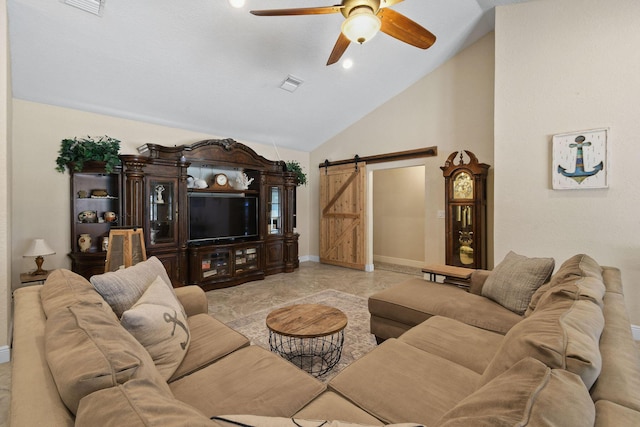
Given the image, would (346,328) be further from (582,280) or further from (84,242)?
(84,242)

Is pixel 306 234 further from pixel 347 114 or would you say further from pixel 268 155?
pixel 347 114

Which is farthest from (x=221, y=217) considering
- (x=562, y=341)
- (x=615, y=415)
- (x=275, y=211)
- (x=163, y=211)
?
(x=615, y=415)

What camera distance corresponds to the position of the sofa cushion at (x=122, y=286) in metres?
1.60

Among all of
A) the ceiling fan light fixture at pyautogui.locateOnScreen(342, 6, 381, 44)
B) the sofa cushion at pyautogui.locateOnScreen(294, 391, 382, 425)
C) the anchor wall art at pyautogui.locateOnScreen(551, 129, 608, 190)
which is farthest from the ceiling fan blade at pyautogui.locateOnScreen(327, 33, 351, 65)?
the sofa cushion at pyautogui.locateOnScreen(294, 391, 382, 425)

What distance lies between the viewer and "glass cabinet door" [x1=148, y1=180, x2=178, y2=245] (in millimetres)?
4207

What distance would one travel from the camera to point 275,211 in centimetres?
569

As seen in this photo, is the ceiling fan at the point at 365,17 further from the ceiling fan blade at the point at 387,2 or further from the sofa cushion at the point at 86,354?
the sofa cushion at the point at 86,354

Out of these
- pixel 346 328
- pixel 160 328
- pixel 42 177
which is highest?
pixel 42 177

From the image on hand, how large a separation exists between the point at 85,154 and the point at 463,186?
4.94 meters

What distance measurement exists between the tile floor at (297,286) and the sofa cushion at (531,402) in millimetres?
3047

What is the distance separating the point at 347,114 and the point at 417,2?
2.38 metres

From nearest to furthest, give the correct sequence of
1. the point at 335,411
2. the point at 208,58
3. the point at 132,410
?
the point at 132,410
the point at 335,411
the point at 208,58

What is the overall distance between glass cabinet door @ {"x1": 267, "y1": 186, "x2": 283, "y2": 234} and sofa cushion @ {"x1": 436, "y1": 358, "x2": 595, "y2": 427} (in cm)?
498

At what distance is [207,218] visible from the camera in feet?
15.6
